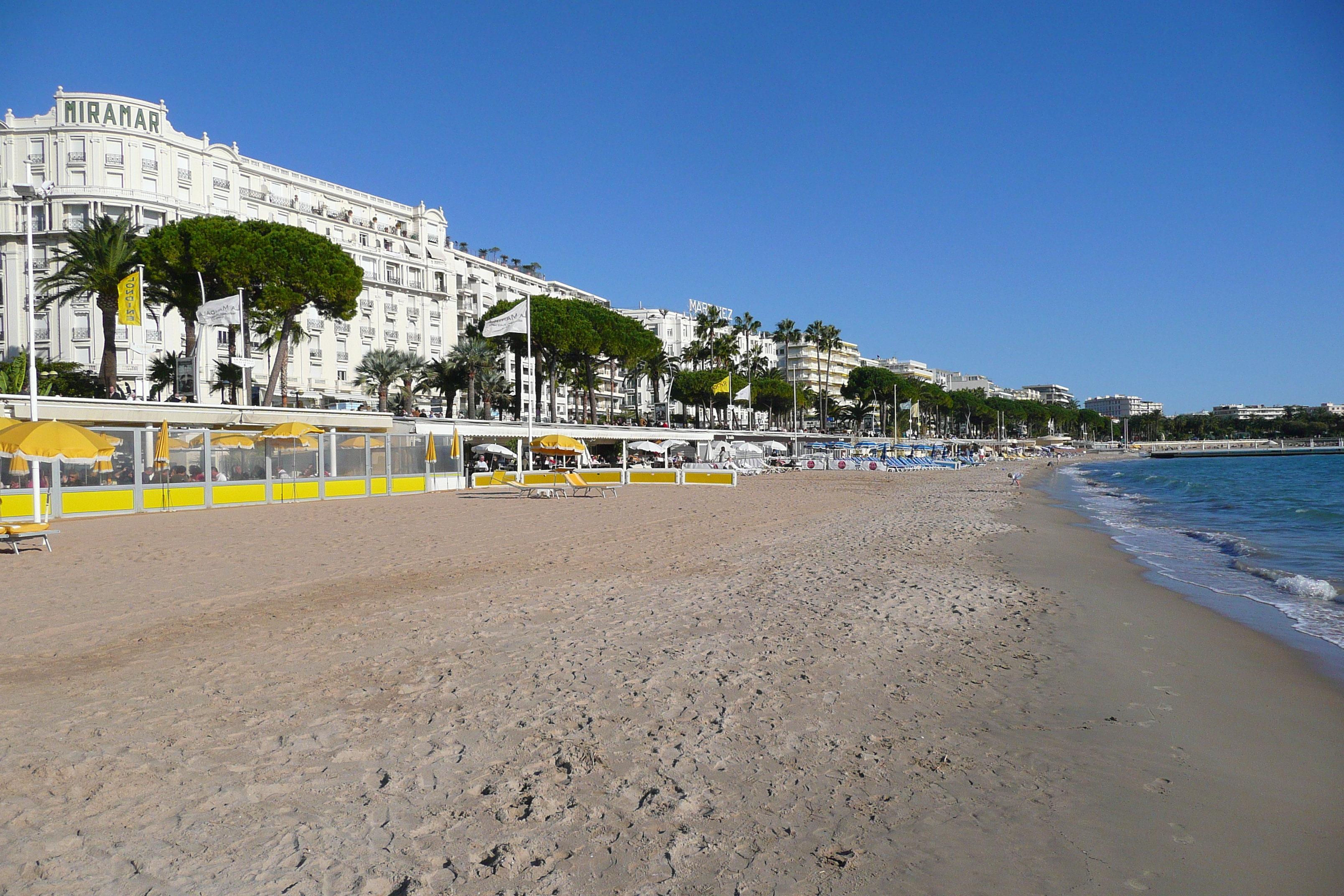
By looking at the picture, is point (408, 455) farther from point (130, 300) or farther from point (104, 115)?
point (104, 115)

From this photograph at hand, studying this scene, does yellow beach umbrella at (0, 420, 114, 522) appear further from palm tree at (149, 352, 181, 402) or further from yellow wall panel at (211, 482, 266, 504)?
palm tree at (149, 352, 181, 402)

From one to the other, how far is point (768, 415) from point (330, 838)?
112 metres

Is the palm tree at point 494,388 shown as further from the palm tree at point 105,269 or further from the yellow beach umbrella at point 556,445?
the yellow beach umbrella at point 556,445

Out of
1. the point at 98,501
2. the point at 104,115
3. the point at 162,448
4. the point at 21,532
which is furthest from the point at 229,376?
the point at 21,532

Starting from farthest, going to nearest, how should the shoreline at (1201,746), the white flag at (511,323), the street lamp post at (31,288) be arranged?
the white flag at (511,323) → the street lamp post at (31,288) → the shoreline at (1201,746)

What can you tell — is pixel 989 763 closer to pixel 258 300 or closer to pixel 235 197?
pixel 258 300

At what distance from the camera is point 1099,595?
1008cm

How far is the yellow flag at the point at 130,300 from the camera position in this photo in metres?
22.9

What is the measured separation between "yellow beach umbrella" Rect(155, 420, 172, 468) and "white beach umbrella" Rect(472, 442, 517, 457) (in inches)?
740

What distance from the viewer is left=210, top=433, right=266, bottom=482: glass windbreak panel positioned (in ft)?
72.8

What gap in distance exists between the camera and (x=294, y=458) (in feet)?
79.9

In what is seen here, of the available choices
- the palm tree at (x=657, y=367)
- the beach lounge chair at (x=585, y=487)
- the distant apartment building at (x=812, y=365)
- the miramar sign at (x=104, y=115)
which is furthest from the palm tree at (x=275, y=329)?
the distant apartment building at (x=812, y=365)

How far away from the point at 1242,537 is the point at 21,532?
79.8 feet

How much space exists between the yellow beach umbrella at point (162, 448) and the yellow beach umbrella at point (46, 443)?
635 cm
